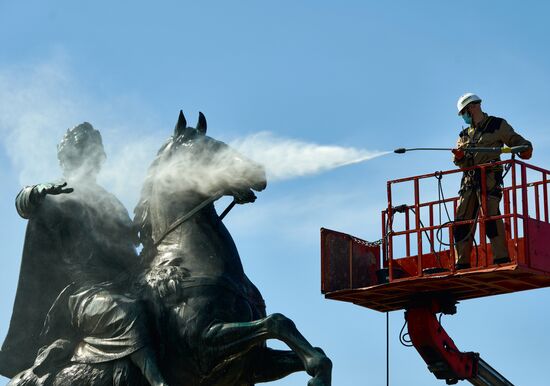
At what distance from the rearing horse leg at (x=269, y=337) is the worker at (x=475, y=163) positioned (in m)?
2.93

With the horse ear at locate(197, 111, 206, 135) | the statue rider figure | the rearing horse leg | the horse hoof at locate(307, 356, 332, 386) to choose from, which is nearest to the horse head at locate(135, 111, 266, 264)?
the horse ear at locate(197, 111, 206, 135)

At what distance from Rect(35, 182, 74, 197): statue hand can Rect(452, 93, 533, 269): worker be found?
4918mm

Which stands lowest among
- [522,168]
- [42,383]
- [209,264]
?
[42,383]

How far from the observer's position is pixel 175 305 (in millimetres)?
20828

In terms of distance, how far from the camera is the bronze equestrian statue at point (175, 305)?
20562 millimetres

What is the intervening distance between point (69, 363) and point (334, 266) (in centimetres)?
401

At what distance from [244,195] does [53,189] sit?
2.44m

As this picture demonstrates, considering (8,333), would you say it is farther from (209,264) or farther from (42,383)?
(209,264)

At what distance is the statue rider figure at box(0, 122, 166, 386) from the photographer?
830 inches

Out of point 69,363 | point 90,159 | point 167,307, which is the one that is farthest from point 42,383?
point 90,159

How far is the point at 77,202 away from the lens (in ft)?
73.4

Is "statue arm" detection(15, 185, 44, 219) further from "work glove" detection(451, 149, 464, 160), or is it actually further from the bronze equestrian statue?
"work glove" detection(451, 149, 464, 160)

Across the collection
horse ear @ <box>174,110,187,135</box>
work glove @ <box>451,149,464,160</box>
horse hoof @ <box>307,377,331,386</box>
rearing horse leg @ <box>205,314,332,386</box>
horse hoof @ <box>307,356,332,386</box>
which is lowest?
horse hoof @ <box>307,377,331,386</box>

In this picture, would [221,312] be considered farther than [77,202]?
No
